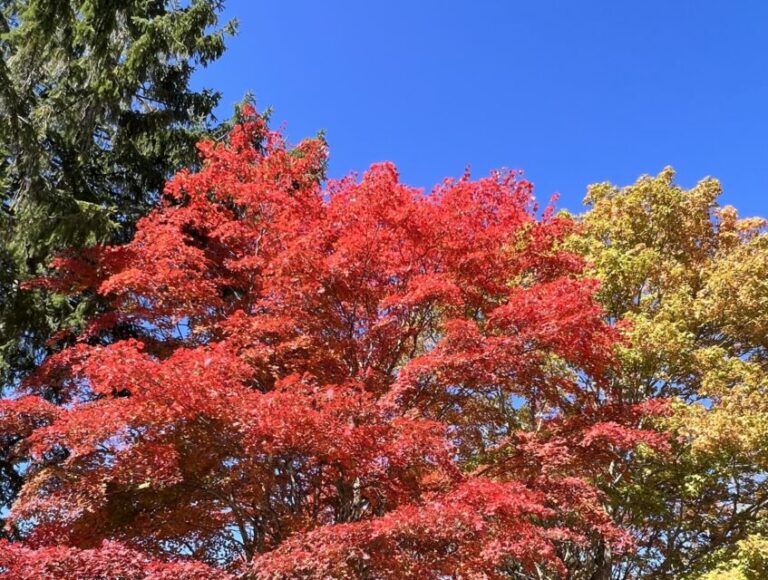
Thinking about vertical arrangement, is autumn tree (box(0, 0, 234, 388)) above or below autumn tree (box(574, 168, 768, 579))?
above

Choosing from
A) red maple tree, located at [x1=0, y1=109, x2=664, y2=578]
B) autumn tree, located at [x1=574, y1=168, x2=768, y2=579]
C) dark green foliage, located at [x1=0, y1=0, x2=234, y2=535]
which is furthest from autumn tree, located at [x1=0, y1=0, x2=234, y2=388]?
autumn tree, located at [x1=574, y1=168, x2=768, y2=579]

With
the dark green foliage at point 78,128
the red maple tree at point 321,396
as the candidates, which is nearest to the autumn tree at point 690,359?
the red maple tree at point 321,396

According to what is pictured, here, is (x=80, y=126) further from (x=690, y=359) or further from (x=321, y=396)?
(x=690, y=359)

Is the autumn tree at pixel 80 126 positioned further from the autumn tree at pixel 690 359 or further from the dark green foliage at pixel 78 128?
the autumn tree at pixel 690 359

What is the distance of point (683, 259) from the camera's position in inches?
404

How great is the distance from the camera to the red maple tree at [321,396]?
6.32 m

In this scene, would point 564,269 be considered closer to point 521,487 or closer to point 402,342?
point 402,342

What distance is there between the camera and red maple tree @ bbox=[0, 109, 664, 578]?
249 inches

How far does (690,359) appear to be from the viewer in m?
8.74

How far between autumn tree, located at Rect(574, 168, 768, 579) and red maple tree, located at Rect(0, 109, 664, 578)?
0.60m

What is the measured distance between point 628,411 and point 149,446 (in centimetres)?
658

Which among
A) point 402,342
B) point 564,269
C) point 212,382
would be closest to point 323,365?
point 402,342

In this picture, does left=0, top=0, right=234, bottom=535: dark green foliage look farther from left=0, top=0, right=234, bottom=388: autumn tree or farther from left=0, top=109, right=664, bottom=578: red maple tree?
left=0, top=109, right=664, bottom=578: red maple tree

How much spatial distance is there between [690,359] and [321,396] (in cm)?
558
